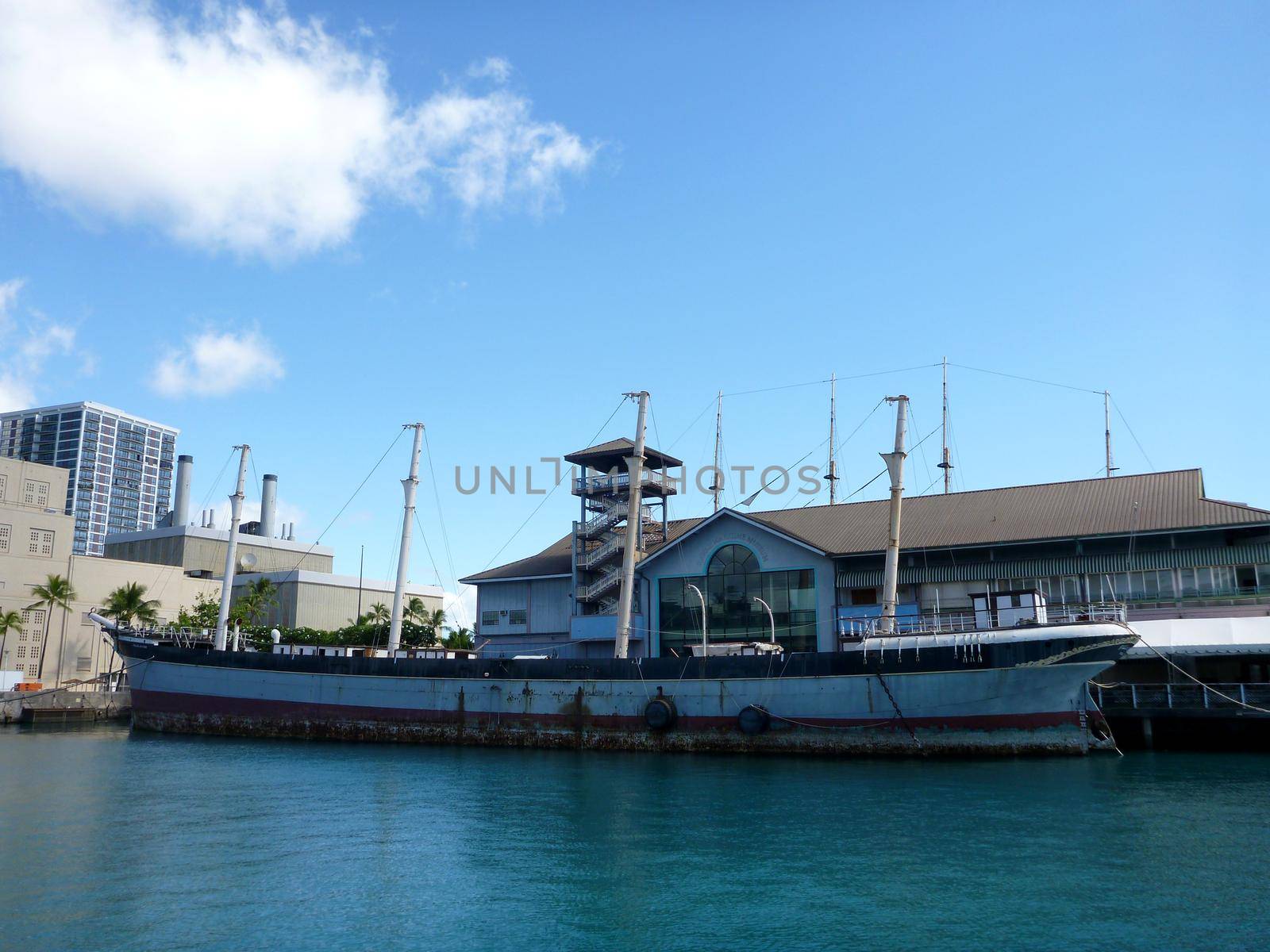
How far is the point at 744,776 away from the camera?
1259 inches

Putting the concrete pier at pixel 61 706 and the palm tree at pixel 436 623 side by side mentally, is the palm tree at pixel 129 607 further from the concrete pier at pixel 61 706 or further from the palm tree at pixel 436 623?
the palm tree at pixel 436 623

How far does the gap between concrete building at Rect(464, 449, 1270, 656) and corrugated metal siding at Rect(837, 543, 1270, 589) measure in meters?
0.06

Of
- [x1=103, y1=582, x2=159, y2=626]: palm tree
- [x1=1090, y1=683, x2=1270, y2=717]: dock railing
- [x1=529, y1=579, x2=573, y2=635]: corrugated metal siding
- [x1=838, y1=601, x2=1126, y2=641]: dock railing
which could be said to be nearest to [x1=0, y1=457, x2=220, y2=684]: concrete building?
[x1=103, y1=582, x2=159, y2=626]: palm tree

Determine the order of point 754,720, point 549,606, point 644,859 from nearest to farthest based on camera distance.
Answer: point 644,859 → point 754,720 → point 549,606

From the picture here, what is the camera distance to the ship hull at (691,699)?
35.3 meters

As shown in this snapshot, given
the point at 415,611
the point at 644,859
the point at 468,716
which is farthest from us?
the point at 415,611

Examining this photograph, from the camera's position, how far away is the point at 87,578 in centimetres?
8306

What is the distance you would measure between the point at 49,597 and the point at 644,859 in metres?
73.9

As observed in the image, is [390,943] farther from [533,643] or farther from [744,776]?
A: [533,643]

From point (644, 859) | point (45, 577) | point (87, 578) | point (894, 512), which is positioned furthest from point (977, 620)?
point (87, 578)

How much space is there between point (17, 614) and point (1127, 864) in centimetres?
8047

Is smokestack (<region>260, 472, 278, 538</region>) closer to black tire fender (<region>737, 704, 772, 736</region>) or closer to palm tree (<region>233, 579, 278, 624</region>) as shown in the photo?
palm tree (<region>233, 579, 278, 624</region>)

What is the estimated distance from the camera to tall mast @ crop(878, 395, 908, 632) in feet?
135

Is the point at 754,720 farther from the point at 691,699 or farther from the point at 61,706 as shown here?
the point at 61,706
